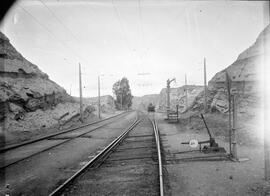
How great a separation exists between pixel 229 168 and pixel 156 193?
284 cm

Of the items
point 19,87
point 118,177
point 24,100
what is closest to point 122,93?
point 19,87

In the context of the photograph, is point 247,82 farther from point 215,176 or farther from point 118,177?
point 118,177

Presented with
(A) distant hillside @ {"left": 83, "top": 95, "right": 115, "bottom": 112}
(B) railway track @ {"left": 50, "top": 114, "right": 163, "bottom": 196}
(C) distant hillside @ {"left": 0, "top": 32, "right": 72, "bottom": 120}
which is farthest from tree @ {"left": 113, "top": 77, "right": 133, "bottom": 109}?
(B) railway track @ {"left": 50, "top": 114, "right": 163, "bottom": 196}

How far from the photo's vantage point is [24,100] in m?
17.1

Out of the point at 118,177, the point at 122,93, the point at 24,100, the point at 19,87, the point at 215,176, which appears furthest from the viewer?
the point at 122,93

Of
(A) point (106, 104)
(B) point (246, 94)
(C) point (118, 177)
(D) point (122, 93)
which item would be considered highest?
(D) point (122, 93)

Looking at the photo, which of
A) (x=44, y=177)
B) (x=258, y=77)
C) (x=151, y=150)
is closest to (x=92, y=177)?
(x=44, y=177)

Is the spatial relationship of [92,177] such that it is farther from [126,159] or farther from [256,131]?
[256,131]

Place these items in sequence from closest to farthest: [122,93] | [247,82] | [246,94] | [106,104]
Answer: [246,94] < [247,82] < [106,104] < [122,93]

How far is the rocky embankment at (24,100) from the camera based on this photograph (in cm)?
1468

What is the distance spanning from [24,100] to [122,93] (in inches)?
2169

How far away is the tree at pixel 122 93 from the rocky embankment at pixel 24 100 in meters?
47.4

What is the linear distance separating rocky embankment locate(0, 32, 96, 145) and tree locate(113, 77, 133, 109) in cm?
4744

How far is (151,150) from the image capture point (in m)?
8.43
